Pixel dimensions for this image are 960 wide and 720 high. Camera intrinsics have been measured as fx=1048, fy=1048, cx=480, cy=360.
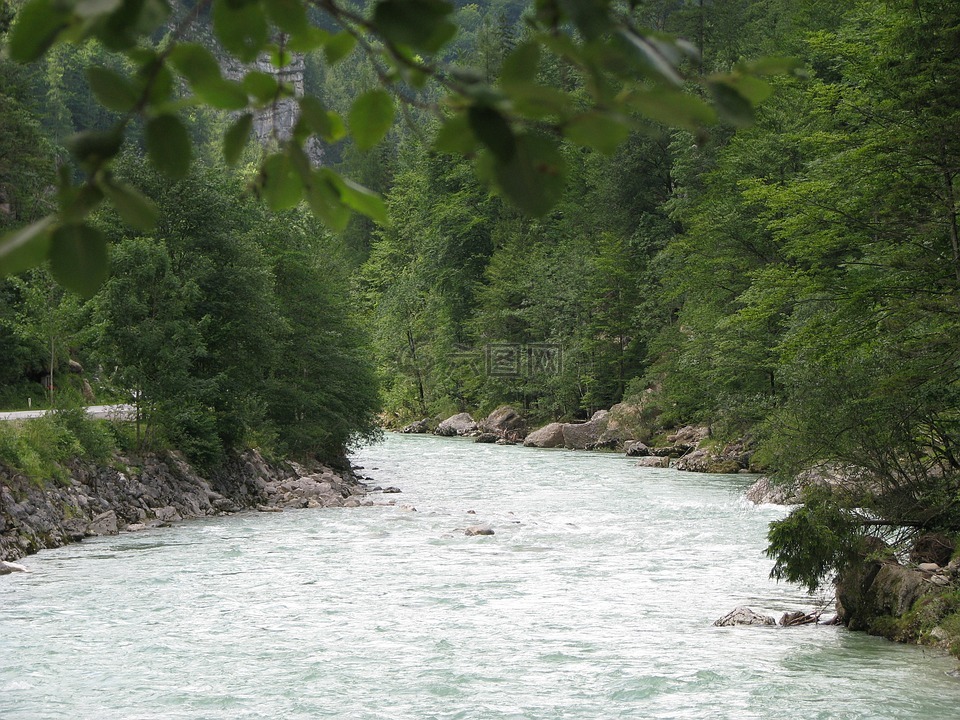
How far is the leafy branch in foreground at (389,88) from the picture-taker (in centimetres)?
112

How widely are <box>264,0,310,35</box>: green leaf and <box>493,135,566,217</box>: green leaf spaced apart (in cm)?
34

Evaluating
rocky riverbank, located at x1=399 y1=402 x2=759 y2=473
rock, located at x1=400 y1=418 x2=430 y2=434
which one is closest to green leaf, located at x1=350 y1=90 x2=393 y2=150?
rocky riverbank, located at x1=399 y1=402 x2=759 y2=473

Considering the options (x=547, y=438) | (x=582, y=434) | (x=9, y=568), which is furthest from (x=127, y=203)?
(x=547, y=438)

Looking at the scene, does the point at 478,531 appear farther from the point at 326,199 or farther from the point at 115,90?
the point at 115,90

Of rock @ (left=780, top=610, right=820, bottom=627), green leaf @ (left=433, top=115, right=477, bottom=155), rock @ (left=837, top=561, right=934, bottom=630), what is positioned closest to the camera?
green leaf @ (left=433, top=115, right=477, bottom=155)

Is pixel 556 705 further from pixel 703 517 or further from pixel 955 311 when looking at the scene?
pixel 703 517

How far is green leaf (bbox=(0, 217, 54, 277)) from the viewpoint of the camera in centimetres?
108

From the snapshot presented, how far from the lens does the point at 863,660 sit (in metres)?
9.66

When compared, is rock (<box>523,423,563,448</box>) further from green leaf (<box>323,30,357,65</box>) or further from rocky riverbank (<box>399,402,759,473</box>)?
green leaf (<box>323,30,357,65</box>)

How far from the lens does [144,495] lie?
63.7 feet

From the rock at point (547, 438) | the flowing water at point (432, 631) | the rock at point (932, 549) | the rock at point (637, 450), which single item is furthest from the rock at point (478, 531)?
the rock at point (547, 438)

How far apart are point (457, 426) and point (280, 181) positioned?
47.3m

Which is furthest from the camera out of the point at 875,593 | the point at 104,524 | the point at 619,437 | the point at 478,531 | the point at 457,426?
the point at 457,426

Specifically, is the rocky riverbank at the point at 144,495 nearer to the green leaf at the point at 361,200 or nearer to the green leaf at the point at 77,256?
the green leaf at the point at 361,200
